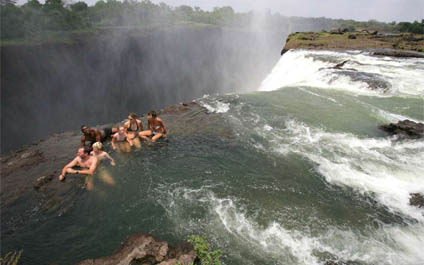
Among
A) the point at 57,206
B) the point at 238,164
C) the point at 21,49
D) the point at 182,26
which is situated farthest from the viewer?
the point at 182,26

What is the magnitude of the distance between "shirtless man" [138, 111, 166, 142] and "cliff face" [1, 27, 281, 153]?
966cm

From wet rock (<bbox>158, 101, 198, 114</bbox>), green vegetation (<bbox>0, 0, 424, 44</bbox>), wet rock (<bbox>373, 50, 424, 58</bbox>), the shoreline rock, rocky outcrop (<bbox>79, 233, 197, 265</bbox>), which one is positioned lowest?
the shoreline rock

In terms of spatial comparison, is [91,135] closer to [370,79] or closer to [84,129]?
[84,129]

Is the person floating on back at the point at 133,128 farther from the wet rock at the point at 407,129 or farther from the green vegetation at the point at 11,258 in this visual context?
the wet rock at the point at 407,129

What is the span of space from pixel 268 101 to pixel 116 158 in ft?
28.1

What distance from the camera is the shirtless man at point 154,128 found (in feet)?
29.8

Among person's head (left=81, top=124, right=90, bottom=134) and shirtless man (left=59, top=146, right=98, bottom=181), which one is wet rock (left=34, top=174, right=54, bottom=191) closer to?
shirtless man (left=59, top=146, right=98, bottom=181)

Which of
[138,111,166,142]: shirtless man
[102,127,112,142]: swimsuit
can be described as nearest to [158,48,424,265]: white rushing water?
[138,111,166,142]: shirtless man

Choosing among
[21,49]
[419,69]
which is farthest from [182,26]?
[419,69]

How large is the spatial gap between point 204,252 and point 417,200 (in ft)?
17.9

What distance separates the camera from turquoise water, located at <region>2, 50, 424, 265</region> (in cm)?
472

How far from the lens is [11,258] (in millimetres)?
4836

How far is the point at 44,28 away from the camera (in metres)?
42.8

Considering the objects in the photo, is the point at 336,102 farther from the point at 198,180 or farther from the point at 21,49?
the point at 21,49
